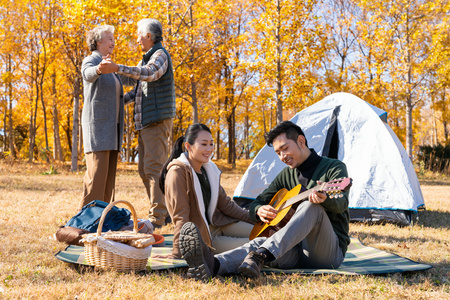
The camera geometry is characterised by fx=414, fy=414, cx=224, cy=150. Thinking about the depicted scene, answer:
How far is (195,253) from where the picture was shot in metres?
2.40

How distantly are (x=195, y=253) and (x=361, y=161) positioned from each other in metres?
3.72

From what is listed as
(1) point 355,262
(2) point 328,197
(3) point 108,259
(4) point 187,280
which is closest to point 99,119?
(3) point 108,259

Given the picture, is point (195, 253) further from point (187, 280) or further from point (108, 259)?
point (108, 259)

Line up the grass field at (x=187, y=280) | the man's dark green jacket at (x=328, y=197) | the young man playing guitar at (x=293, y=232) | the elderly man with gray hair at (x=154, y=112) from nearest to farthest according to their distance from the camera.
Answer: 1. the grass field at (x=187, y=280)
2. the young man playing guitar at (x=293, y=232)
3. the man's dark green jacket at (x=328, y=197)
4. the elderly man with gray hair at (x=154, y=112)

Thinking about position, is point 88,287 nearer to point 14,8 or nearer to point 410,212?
point 410,212

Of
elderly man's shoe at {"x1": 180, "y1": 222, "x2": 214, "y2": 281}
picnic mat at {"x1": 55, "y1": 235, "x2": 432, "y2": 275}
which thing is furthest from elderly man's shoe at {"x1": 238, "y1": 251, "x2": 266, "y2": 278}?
picnic mat at {"x1": 55, "y1": 235, "x2": 432, "y2": 275}

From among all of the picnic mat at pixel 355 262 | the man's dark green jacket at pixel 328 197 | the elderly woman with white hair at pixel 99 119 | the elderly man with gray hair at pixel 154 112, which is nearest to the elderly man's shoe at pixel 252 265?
the picnic mat at pixel 355 262

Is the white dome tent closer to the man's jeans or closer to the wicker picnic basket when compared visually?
the man's jeans

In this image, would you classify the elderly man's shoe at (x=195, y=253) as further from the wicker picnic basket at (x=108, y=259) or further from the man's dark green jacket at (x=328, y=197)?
the man's dark green jacket at (x=328, y=197)

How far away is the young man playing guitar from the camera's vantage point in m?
2.44

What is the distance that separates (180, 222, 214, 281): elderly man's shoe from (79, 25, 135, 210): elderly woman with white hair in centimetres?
170

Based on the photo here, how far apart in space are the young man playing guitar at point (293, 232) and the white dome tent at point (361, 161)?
254 cm

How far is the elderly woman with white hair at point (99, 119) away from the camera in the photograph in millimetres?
3850

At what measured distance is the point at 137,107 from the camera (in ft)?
14.3
